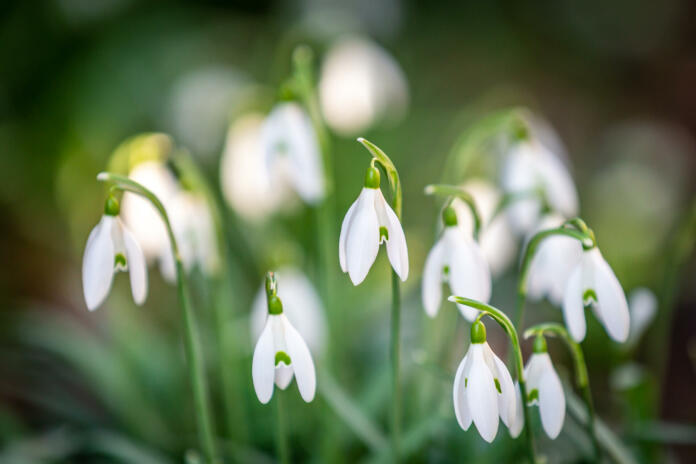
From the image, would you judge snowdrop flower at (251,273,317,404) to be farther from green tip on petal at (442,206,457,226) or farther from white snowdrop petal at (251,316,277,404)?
green tip on petal at (442,206,457,226)

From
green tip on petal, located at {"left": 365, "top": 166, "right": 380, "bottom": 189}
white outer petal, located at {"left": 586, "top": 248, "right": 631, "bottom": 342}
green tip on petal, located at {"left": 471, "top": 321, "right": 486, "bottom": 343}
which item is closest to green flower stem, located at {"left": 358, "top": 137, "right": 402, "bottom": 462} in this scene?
green tip on petal, located at {"left": 365, "top": 166, "right": 380, "bottom": 189}

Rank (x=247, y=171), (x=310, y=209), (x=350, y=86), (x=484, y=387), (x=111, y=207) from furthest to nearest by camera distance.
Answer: (x=310, y=209) < (x=350, y=86) < (x=247, y=171) < (x=111, y=207) < (x=484, y=387)

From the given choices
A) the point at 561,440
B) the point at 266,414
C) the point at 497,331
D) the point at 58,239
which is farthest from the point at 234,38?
the point at 561,440

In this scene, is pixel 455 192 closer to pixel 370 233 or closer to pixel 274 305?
pixel 370 233

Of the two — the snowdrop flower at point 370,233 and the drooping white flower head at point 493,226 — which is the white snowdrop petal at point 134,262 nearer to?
the snowdrop flower at point 370,233

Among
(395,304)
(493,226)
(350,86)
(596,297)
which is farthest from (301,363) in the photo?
(350,86)

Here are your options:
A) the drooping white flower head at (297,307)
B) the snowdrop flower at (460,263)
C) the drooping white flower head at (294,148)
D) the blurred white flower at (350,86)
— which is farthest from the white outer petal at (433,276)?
the blurred white flower at (350,86)

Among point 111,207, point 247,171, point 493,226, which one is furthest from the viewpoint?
point 247,171
